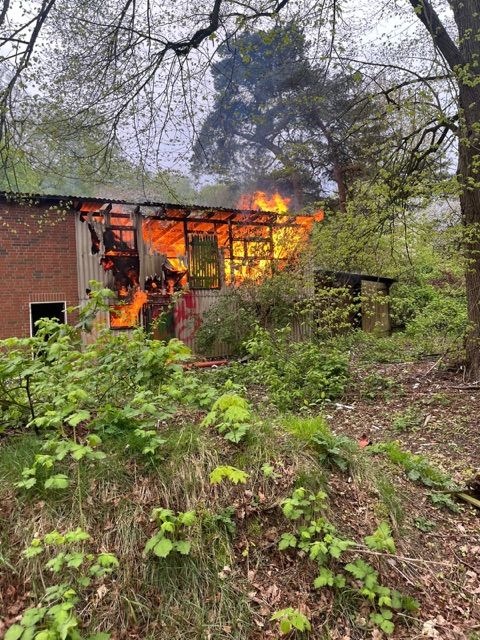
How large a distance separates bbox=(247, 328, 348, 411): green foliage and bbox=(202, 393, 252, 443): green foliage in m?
3.41

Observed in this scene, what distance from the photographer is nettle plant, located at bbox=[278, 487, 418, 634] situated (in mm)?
2451

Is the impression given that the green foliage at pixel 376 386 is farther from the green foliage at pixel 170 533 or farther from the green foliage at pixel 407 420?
the green foliage at pixel 170 533

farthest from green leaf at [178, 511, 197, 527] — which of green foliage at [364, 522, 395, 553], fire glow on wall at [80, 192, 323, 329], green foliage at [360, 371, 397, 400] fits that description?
fire glow on wall at [80, 192, 323, 329]

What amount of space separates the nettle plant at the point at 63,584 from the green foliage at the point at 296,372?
441 cm

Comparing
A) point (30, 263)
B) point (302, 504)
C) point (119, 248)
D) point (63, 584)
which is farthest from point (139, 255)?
point (63, 584)

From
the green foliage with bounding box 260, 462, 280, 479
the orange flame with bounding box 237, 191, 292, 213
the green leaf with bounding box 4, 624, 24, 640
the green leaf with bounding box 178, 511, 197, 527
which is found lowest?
the green leaf with bounding box 4, 624, 24, 640

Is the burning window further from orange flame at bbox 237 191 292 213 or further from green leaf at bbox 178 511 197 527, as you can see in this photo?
green leaf at bbox 178 511 197 527

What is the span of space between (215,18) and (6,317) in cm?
946

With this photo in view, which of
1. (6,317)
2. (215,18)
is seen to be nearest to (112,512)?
(215,18)

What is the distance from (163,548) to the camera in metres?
2.34

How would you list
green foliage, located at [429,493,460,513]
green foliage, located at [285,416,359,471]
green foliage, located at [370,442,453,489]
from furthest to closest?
green foliage, located at [370,442,453,489] → green foliage, located at [429,493,460,513] → green foliage, located at [285,416,359,471]

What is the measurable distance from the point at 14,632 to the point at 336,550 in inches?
67.7

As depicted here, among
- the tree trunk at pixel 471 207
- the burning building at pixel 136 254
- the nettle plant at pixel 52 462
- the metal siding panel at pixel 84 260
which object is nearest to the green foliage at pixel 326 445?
the nettle plant at pixel 52 462

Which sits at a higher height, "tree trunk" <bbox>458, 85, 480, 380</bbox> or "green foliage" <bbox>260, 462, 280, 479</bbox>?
"tree trunk" <bbox>458, 85, 480, 380</bbox>
